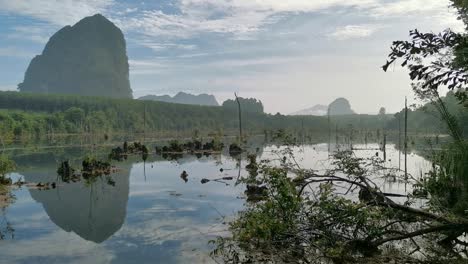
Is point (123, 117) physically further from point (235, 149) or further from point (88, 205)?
point (88, 205)

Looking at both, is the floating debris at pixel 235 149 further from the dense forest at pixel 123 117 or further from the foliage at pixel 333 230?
the dense forest at pixel 123 117

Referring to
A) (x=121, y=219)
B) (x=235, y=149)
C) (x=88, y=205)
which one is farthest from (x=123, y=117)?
(x=121, y=219)

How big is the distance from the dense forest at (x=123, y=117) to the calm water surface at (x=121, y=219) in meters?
80.9

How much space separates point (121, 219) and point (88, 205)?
3588mm

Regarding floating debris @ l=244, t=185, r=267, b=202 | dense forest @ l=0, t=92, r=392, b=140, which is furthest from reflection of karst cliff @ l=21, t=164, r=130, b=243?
dense forest @ l=0, t=92, r=392, b=140

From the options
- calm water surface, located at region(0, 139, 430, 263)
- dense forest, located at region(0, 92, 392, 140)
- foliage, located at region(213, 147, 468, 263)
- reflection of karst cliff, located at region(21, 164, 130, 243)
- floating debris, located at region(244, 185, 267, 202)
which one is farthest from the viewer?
dense forest, located at region(0, 92, 392, 140)

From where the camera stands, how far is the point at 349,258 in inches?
336

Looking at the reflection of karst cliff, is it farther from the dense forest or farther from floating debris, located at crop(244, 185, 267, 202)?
the dense forest

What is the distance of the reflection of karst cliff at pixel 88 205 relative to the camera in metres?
14.6

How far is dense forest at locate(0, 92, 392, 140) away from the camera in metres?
108

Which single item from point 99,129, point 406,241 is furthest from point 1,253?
point 99,129

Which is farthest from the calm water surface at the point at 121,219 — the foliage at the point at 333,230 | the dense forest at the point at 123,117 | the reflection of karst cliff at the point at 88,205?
the dense forest at the point at 123,117

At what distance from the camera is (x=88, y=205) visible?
18.6m

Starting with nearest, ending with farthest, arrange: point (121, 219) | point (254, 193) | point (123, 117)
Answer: point (121, 219) → point (254, 193) → point (123, 117)
